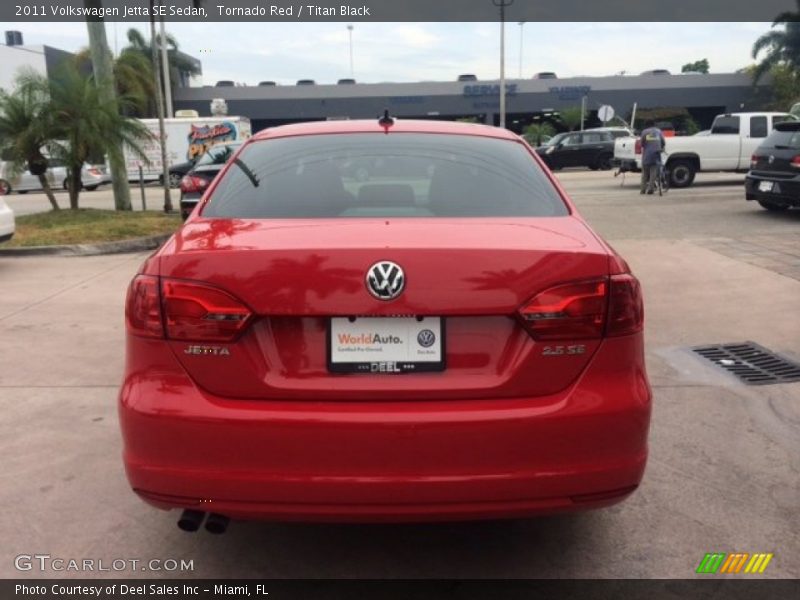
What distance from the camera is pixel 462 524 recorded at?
326cm

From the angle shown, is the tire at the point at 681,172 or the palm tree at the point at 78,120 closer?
the palm tree at the point at 78,120

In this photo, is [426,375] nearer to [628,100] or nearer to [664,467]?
[664,467]

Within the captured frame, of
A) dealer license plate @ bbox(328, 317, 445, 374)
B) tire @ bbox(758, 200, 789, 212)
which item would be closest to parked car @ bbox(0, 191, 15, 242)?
dealer license plate @ bbox(328, 317, 445, 374)

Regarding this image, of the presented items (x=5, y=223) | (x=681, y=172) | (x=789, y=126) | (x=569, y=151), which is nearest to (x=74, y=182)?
(x=5, y=223)

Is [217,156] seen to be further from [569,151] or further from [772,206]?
[569,151]

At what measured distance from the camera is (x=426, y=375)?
245 cm

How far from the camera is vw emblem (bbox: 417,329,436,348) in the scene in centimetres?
242

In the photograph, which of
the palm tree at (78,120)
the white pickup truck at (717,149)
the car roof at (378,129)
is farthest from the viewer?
the white pickup truck at (717,149)

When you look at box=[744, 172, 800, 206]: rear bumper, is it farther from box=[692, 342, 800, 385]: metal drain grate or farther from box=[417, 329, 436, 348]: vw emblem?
box=[417, 329, 436, 348]: vw emblem

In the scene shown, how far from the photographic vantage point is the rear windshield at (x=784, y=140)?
12375 mm

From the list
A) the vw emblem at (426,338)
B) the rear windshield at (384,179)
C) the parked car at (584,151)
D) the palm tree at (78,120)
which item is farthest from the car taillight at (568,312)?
the parked car at (584,151)

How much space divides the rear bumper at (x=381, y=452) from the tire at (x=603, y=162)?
29.8 m

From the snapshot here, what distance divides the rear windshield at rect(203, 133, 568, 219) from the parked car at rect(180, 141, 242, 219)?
8.24m

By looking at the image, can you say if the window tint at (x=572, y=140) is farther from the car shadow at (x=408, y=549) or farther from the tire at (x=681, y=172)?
the car shadow at (x=408, y=549)
